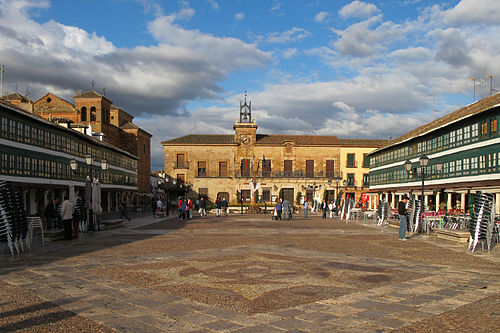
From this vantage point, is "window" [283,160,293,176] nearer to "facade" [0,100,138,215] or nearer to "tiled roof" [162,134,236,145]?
"tiled roof" [162,134,236,145]

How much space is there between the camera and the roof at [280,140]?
59719mm

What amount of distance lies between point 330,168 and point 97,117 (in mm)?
31338

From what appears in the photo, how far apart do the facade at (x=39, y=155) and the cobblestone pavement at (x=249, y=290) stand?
13.3 meters

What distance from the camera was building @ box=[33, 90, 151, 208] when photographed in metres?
56.1

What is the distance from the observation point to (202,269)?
29.5 ft

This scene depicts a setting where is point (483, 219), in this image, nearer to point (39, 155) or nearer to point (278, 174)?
point (39, 155)

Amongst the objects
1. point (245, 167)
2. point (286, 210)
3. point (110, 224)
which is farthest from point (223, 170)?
point (110, 224)

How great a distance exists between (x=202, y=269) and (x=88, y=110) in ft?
175

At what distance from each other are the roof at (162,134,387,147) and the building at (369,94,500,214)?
52.2 feet

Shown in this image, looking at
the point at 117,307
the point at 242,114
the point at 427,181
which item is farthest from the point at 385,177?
the point at 117,307

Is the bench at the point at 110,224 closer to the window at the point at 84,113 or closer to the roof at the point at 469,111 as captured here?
the roof at the point at 469,111

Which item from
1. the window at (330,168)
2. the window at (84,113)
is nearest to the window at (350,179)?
the window at (330,168)

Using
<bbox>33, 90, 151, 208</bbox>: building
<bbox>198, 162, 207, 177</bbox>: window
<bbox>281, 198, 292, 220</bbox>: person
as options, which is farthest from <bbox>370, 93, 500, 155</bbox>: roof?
<bbox>33, 90, 151, 208</bbox>: building

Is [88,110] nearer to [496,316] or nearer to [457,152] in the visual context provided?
[457,152]
